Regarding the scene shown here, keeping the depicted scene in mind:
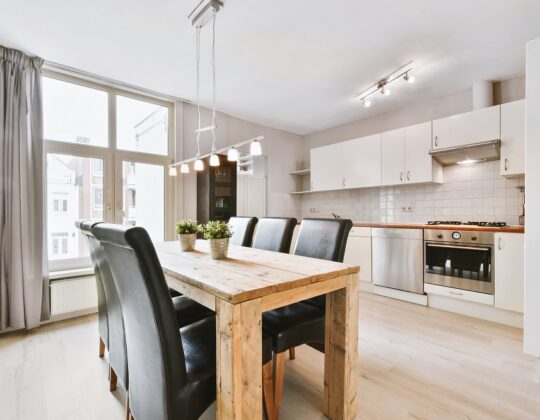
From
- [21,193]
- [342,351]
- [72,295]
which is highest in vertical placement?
[21,193]

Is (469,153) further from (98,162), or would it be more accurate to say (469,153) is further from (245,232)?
(98,162)

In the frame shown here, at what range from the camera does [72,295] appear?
9.21ft

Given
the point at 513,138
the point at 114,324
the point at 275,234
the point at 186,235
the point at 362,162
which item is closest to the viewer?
the point at 114,324

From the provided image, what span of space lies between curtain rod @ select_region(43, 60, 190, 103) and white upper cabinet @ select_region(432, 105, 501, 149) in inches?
127

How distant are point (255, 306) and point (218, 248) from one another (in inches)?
28.5

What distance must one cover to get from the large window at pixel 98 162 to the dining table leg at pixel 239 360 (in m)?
→ 2.80

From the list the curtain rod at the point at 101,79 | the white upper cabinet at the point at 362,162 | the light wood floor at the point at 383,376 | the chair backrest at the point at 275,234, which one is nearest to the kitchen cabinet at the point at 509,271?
the light wood floor at the point at 383,376

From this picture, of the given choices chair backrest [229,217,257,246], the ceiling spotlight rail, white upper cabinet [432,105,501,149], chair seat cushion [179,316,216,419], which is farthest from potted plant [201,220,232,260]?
white upper cabinet [432,105,501,149]

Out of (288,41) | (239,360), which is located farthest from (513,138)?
(239,360)

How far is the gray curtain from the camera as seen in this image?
2.45 meters

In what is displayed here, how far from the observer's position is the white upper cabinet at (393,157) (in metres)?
3.57

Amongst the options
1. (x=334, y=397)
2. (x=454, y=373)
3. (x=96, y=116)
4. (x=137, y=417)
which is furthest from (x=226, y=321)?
(x=96, y=116)

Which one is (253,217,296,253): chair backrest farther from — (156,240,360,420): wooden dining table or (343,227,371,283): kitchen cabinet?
(343,227,371,283): kitchen cabinet

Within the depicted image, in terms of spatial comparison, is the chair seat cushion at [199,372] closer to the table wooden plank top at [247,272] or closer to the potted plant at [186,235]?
the table wooden plank top at [247,272]
